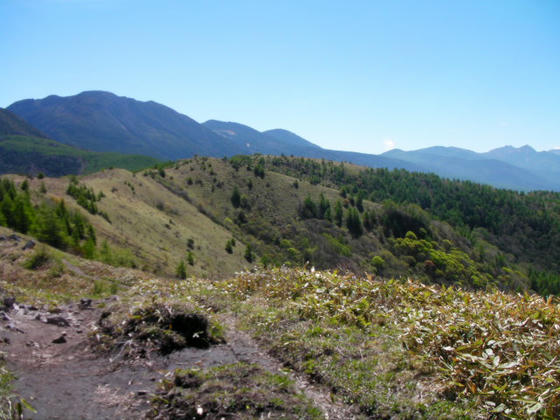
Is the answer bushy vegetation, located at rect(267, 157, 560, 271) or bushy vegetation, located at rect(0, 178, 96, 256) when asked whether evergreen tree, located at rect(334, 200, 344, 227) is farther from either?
bushy vegetation, located at rect(0, 178, 96, 256)

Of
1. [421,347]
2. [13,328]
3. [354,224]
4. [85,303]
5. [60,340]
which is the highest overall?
[421,347]

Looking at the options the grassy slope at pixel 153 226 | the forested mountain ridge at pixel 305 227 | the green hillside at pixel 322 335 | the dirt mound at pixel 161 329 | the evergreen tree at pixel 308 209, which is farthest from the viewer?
the evergreen tree at pixel 308 209

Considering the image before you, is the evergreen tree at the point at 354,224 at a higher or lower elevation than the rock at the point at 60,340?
lower

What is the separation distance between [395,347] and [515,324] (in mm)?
1802

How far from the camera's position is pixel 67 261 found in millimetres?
14414

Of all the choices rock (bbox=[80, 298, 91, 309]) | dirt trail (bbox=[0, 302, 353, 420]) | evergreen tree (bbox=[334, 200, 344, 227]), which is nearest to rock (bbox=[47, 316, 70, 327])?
dirt trail (bbox=[0, 302, 353, 420])

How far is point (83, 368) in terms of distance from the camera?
5605 millimetres

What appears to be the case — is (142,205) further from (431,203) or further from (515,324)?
(431,203)

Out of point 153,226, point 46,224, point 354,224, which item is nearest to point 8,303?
point 46,224

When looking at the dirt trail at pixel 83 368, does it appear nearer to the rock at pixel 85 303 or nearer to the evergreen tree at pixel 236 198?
the rock at pixel 85 303

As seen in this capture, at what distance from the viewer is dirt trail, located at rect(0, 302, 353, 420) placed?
447cm

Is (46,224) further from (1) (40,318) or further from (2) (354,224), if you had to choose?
→ (2) (354,224)

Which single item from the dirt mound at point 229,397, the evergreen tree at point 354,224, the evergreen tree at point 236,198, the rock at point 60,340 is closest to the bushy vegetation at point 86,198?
the rock at point 60,340

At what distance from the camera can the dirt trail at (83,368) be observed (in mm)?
4473
